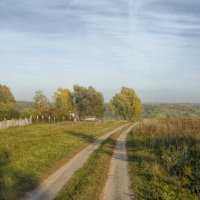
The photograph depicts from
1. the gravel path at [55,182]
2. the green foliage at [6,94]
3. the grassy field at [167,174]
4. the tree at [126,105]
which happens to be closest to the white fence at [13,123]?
the grassy field at [167,174]

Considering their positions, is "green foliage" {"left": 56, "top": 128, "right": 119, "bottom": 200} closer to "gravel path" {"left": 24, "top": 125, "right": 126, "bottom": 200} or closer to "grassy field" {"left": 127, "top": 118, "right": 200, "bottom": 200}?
"gravel path" {"left": 24, "top": 125, "right": 126, "bottom": 200}

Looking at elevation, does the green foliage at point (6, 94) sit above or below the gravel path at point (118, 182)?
above

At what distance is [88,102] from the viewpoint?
4414 inches

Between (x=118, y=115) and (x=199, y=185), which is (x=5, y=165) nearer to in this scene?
(x=199, y=185)

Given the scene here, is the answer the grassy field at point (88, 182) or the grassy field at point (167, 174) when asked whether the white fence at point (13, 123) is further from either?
the grassy field at point (88, 182)

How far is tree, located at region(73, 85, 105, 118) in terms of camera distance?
112500 millimetres

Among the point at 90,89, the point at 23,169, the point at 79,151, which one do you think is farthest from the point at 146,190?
the point at 90,89

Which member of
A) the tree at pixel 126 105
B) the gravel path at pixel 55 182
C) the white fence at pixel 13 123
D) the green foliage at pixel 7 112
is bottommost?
the gravel path at pixel 55 182

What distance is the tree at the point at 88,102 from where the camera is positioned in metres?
Result: 112

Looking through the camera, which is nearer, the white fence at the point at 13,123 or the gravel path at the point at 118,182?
the gravel path at the point at 118,182

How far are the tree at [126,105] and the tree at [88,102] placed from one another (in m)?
7.78

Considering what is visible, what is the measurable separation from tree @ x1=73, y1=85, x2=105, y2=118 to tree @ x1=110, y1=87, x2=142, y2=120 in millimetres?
7775

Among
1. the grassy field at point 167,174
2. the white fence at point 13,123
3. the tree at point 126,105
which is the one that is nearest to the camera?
the grassy field at point 167,174

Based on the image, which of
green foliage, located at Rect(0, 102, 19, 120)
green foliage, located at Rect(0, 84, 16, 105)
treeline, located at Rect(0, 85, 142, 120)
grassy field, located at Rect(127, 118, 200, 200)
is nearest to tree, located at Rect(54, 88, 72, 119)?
treeline, located at Rect(0, 85, 142, 120)
